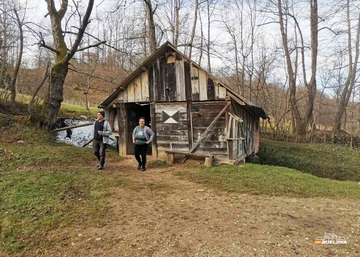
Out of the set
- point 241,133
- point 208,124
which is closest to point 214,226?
point 208,124

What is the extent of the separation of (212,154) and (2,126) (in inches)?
393

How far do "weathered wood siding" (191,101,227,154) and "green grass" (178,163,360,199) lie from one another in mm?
965

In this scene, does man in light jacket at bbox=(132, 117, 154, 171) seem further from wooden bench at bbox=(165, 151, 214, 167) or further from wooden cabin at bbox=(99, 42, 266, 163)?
wooden cabin at bbox=(99, 42, 266, 163)

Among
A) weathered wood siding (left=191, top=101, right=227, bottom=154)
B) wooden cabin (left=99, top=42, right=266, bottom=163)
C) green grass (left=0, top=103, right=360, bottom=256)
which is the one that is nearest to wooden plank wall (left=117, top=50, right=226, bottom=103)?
wooden cabin (left=99, top=42, right=266, bottom=163)

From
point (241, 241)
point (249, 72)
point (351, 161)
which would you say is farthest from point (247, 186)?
point (249, 72)

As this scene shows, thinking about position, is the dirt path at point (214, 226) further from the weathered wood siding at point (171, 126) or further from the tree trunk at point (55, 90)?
the tree trunk at point (55, 90)

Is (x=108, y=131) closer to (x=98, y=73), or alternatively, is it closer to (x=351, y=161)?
(x=351, y=161)

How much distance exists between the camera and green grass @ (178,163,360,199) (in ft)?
24.1

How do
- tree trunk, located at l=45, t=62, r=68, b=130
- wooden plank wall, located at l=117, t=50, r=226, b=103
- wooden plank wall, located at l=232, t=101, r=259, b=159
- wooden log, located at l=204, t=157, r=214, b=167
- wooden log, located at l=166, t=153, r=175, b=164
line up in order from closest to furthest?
wooden log, located at l=204, t=157, r=214, b=167
wooden plank wall, located at l=117, t=50, r=226, b=103
wooden log, located at l=166, t=153, r=175, b=164
wooden plank wall, located at l=232, t=101, r=259, b=159
tree trunk, located at l=45, t=62, r=68, b=130

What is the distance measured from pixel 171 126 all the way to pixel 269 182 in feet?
15.5

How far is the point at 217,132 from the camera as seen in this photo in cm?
1033

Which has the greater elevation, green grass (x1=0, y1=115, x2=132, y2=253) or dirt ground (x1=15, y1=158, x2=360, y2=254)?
green grass (x1=0, y1=115, x2=132, y2=253)

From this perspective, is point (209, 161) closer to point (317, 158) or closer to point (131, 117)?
point (131, 117)

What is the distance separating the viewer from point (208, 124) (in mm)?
10516
